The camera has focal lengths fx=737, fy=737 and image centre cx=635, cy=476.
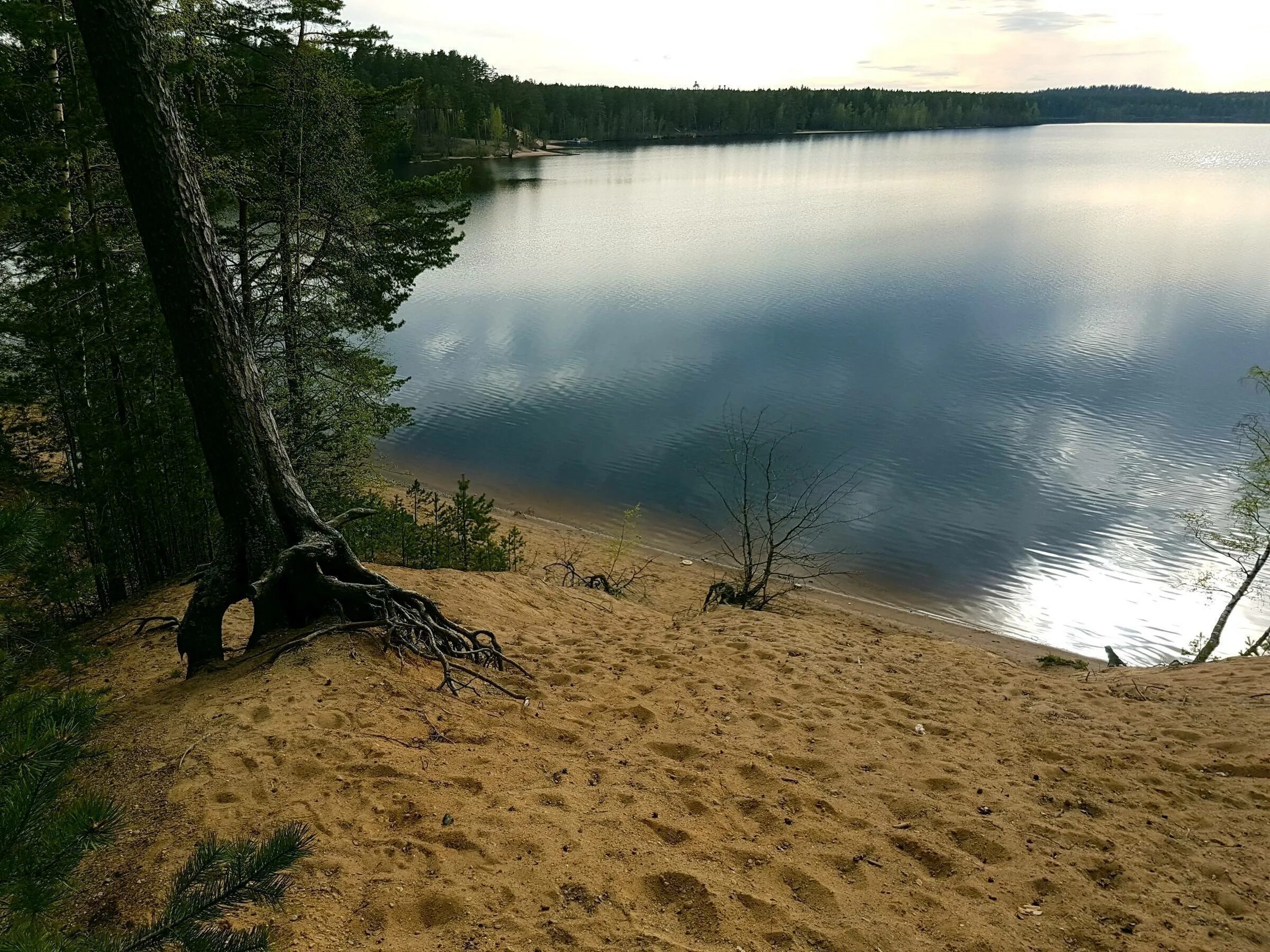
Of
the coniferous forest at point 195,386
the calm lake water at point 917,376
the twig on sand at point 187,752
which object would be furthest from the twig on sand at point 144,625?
the calm lake water at point 917,376

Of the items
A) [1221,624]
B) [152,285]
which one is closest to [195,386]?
[152,285]

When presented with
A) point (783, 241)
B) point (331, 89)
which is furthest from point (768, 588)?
point (783, 241)

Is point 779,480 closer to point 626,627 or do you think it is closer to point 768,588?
point 768,588

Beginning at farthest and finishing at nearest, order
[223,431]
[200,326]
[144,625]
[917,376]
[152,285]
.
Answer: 1. [917,376]
2. [152,285]
3. [144,625]
4. [223,431]
5. [200,326]

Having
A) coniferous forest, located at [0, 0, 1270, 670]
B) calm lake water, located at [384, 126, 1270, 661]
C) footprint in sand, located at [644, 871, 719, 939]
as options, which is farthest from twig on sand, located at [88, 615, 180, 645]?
calm lake water, located at [384, 126, 1270, 661]

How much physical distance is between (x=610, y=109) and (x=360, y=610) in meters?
150

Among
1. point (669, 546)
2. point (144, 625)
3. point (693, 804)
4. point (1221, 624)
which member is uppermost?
point (693, 804)

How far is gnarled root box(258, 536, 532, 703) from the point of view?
570 cm

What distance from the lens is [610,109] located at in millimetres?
138250

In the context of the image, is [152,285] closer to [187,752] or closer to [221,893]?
[187,752]

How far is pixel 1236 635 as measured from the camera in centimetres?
1297

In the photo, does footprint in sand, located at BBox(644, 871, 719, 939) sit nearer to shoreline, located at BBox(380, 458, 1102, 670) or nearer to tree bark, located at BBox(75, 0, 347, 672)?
tree bark, located at BBox(75, 0, 347, 672)

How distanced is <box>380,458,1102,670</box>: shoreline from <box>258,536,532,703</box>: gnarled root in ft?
25.3

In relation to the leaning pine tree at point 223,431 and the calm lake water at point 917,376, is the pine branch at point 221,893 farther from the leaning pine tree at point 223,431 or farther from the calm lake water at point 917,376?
the calm lake water at point 917,376
